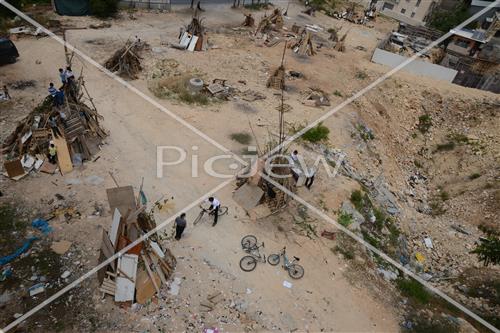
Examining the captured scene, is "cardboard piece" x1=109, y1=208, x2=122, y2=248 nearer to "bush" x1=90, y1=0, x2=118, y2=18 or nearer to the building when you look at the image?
"bush" x1=90, y1=0, x2=118, y2=18

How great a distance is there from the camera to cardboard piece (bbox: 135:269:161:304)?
8.95m

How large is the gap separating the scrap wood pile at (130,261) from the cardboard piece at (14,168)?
473 centimetres

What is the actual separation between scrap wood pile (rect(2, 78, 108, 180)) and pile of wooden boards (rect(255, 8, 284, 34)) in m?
18.2

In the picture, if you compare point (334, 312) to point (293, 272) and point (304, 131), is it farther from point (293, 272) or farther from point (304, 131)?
point (304, 131)

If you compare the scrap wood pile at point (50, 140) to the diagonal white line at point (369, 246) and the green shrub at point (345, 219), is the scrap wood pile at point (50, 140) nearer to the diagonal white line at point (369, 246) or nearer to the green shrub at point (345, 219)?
the diagonal white line at point (369, 246)

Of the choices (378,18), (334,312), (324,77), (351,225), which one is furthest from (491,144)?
(378,18)

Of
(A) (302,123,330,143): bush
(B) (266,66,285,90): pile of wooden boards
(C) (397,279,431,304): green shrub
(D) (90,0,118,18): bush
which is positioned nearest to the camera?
(C) (397,279,431,304): green shrub

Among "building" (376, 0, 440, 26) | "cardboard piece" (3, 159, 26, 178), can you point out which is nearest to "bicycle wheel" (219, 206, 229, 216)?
"cardboard piece" (3, 159, 26, 178)

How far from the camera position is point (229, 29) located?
2775 cm

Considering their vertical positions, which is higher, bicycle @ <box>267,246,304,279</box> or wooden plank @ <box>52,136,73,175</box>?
wooden plank @ <box>52,136,73,175</box>

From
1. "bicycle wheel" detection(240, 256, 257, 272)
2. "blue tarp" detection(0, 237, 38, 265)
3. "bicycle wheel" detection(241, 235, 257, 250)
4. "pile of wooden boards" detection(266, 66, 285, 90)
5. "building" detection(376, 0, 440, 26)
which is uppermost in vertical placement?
"building" detection(376, 0, 440, 26)

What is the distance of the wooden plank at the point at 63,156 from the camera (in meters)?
12.5

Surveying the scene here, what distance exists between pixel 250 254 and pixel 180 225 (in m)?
2.39

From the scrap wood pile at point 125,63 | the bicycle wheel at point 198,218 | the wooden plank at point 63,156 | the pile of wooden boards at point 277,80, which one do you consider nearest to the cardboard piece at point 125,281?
the bicycle wheel at point 198,218
